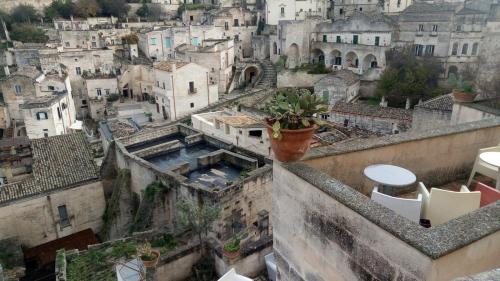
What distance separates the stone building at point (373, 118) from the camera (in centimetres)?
3030

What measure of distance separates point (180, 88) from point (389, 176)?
32908mm

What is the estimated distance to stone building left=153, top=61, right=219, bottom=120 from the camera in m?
36.3

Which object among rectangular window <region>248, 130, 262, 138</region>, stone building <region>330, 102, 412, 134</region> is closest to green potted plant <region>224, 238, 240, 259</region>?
rectangular window <region>248, 130, 262, 138</region>

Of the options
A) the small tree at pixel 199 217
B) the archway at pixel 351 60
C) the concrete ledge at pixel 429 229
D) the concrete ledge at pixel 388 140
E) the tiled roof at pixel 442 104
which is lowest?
the small tree at pixel 199 217

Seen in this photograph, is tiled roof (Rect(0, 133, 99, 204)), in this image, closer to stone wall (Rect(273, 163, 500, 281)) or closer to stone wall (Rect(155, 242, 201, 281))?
stone wall (Rect(155, 242, 201, 281))

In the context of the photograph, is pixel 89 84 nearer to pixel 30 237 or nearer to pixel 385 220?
pixel 30 237

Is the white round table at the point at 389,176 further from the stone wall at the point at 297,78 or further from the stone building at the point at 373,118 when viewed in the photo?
the stone wall at the point at 297,78

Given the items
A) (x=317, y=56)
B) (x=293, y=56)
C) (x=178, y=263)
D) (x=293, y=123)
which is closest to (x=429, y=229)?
(x=293, y=123)

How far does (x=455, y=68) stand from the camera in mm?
39281

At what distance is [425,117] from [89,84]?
119ft

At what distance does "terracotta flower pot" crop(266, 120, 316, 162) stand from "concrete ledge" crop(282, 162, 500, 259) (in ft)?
2.61

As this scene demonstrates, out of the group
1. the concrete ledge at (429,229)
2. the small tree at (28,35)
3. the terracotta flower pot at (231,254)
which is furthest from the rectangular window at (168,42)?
the concrete ledge at (429,229)

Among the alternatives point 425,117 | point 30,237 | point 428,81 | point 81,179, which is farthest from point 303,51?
point 30,237

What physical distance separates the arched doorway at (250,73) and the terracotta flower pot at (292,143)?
4387 cm
